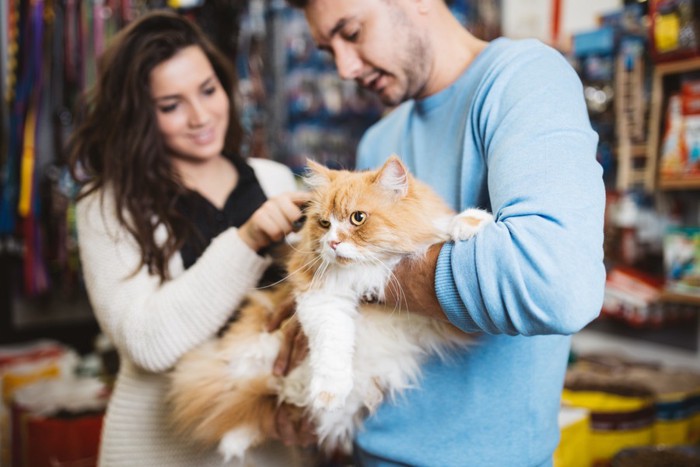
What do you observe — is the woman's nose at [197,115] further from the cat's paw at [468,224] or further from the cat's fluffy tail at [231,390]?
the cat's paw at [468,224]

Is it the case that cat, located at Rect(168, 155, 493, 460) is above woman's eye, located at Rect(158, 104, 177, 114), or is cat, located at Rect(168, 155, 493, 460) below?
below

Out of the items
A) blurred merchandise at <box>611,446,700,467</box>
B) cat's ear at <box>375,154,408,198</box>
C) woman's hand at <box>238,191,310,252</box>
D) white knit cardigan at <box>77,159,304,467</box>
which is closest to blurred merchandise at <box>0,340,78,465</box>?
white knit cardigan at <box>77,159,304,467</box>

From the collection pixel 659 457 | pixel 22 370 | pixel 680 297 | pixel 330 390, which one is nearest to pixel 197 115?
pixel 330 390

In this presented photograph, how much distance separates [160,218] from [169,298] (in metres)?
0.31

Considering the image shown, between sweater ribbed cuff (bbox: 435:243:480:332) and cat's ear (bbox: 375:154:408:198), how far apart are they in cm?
22

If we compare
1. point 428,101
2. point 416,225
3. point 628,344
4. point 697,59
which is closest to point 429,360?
point 416,225

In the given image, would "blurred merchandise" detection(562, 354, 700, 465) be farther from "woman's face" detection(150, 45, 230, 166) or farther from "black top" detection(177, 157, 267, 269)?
"woman's face" detection(150, 45, 230, 166)

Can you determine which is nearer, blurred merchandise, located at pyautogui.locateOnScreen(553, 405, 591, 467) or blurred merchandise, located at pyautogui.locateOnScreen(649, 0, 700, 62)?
blurred merchandise, located at pyautogui.locateOnScreen(553, 405, 591, 467)

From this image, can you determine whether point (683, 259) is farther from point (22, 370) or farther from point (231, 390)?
point (22, 370)

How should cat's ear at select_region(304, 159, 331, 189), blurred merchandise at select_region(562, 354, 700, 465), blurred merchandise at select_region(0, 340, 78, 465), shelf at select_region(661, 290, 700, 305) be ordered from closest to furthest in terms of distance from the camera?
cat's ear at select_region(304, 159, 331, 189) → blurred merchandise at select_region(562, 354, 700, 465) → shelf at select_region(661, 290, 700, 305) → blurred merchandise at select_region(0, 340, 78, 465)

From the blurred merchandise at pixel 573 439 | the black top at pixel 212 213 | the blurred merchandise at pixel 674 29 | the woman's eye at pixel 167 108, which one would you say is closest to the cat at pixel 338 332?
the black top at pixel 212 213

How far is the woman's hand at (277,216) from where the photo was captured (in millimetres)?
1355

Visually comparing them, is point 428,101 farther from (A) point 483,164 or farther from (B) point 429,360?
(B) point 429,360

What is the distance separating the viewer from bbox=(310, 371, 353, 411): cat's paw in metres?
1.10
